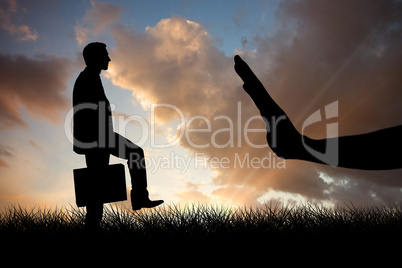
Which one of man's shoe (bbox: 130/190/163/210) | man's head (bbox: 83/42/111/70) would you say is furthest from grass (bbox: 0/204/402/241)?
man's head (bbox: 83/42/111/70)

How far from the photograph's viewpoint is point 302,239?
3.38 metres

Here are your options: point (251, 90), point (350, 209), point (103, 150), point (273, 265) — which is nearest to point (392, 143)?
point (251, 90)

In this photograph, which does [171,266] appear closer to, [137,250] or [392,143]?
[137,250]

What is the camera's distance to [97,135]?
11.5 ft

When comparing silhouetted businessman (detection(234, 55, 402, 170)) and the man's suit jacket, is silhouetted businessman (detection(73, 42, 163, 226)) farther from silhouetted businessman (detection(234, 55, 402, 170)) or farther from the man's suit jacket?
silhouetted businessman (detection(234, 55, 402, 170))

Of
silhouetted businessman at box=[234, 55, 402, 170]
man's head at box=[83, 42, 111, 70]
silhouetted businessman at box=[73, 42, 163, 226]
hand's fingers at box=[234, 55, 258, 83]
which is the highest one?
man's head at box=[83, 42, 111, 70]

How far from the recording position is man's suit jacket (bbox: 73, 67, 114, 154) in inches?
138

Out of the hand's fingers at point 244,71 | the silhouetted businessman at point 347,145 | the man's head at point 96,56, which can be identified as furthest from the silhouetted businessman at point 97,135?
the silhouetted businessman at point 347,145

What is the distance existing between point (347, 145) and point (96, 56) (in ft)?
11.3

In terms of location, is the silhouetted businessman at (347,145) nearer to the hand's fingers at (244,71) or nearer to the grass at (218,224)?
the hand's fingers at (244,71)

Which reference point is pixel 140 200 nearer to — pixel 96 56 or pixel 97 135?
pixel 97 135

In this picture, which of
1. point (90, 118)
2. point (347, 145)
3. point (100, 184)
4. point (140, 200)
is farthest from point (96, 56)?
point (347, 145)

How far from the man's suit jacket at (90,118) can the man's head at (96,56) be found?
245 millimetres

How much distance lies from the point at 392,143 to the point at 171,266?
2396 mm
